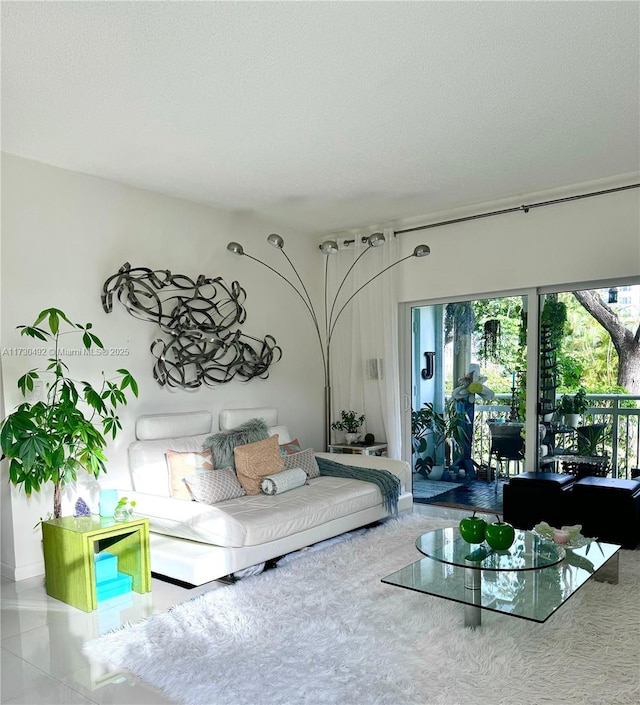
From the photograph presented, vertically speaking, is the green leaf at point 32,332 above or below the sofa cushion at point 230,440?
above

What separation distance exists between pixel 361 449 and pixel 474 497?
1.05 m

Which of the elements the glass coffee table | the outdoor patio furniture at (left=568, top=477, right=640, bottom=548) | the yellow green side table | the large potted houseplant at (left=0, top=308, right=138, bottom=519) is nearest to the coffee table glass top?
the glass coffee table

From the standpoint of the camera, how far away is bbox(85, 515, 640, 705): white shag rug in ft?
7.31

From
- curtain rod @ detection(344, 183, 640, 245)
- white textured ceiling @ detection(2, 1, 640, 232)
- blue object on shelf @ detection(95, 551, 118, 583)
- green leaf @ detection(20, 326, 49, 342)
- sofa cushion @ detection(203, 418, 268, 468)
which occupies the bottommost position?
blue object on shelf @ detection(95, 551, 118, 583)

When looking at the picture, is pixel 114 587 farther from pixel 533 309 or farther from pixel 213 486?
pixel 533 309

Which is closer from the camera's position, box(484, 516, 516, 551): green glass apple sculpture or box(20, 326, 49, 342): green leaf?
box(484, 516, 516, 551): green glass apple sculpture

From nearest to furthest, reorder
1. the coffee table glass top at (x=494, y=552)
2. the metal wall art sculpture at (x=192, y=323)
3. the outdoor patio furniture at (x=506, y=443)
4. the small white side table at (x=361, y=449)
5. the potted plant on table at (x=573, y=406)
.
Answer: the coffee table glass top at (x=494, y=552), the metal wall art sculpture at (x=192, y=323), the potted plant on table at (x=573, y=406), the outdoor patio furniture at (x=506, y=443), the small white side table at (x=361, y=449)

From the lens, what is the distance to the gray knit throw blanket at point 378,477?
448cm

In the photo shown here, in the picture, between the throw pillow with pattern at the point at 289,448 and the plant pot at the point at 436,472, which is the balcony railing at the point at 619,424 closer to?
the plant pot at the point at 436,472

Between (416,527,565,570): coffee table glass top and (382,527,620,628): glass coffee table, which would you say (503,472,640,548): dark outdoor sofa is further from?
(416,527,565,570): coffee table glass top

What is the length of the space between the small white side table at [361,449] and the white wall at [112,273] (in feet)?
1.33

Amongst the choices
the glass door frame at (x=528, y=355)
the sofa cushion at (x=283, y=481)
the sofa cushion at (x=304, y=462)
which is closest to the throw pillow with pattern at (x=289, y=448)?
the sofa cushion at (x=304, y=462)

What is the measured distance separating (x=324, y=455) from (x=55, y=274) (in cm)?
250

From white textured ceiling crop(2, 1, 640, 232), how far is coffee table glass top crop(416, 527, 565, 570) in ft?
7.29
